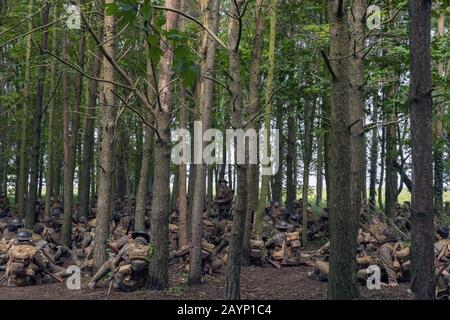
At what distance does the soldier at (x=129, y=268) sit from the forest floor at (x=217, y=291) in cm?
20

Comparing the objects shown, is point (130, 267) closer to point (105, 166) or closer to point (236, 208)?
point (105, 166)

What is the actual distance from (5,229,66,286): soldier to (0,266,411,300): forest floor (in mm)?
244

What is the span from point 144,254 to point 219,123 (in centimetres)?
1607

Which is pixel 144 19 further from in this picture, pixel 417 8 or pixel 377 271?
pixel 377 271

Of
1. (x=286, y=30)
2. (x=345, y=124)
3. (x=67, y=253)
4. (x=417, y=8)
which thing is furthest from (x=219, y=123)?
(x=417, y=8)

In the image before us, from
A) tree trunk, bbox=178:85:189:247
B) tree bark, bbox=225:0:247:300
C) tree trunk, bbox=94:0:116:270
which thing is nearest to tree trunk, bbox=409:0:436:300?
tree bark, bbox=225:0:247:300

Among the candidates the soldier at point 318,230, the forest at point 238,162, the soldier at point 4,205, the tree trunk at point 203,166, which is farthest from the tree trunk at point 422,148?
the soldier at point 4,205

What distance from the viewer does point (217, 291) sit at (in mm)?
9195

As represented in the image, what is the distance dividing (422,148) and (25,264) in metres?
8.59

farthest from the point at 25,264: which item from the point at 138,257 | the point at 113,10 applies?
the point at 113,10

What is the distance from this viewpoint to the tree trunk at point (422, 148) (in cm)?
389

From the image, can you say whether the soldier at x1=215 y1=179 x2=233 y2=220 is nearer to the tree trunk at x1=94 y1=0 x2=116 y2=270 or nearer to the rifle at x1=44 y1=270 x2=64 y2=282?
the rifle at x1=44 y1=270 x2=64 y2=282

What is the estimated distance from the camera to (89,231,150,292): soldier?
8.83 meters

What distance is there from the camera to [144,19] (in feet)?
10.3
